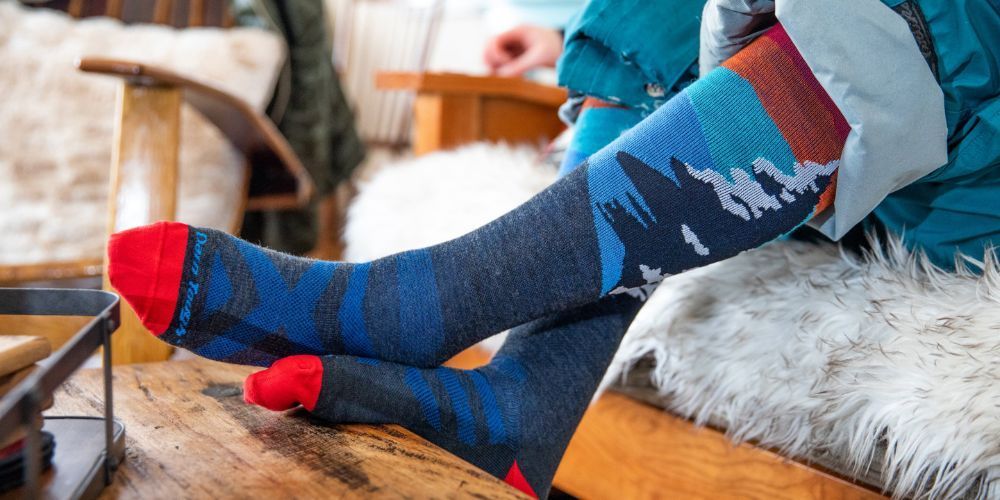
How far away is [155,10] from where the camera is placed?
1.43 meters

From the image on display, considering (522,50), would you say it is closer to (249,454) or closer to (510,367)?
(510,367)

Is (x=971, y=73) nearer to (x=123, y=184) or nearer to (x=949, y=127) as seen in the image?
(x=949, y=127)

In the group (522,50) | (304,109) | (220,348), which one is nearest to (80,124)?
(304,109)

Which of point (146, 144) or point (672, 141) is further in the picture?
point (146, 144)

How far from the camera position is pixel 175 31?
4.56 feet

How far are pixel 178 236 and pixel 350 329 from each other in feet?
0.39

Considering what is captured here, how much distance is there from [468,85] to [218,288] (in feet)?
2.16

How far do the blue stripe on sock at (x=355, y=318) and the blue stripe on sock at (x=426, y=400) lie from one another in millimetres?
35

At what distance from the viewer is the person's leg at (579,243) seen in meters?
0.44

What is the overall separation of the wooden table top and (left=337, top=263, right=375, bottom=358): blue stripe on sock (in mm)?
52

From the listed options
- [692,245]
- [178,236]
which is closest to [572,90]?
[692,245]

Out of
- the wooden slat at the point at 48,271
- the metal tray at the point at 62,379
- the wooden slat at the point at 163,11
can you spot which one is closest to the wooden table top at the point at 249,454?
the metal tray at the point at 62,379

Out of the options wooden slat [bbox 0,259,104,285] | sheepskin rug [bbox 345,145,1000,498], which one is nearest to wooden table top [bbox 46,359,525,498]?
sheepskin rug [bbox 345,145,1000,498]

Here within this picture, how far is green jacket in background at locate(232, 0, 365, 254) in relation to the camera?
163 centimetres
